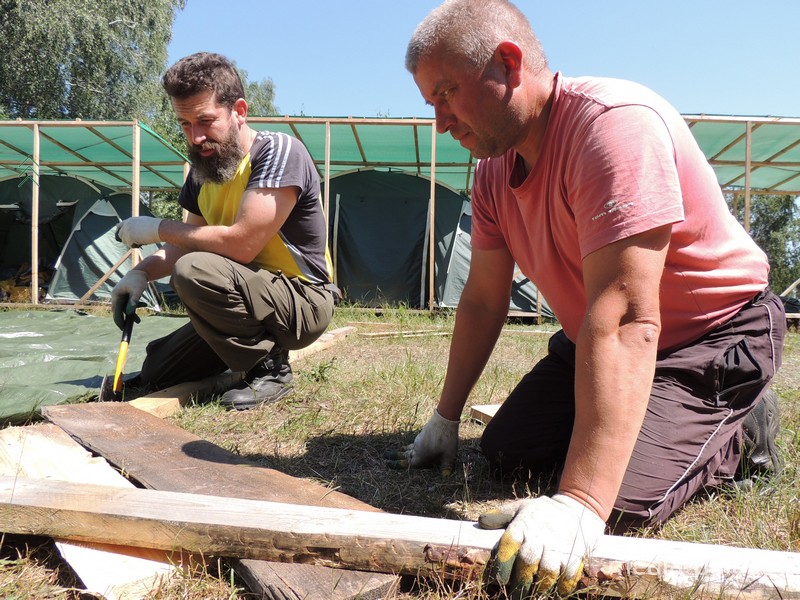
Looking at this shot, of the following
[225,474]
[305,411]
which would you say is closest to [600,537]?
[225,474]

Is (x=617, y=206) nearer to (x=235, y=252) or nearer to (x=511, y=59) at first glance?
(x=511, y=59)

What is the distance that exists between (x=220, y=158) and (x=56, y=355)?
181 centimetres

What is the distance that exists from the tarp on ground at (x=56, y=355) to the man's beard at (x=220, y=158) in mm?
1159

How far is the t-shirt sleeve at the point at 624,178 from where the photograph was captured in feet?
4.48

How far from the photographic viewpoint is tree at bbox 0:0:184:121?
1850 cm

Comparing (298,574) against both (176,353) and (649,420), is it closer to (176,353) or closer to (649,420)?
(649,420)

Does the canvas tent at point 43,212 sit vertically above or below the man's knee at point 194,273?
below

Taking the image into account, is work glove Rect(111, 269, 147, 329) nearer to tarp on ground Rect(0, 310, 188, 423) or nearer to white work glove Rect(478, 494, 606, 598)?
tarp on ground Rect(0, 310, 188, 423)

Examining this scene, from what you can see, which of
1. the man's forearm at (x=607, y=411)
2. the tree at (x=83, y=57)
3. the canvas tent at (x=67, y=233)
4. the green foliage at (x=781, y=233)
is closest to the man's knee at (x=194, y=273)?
the man's forearm at (x=607, y=411)

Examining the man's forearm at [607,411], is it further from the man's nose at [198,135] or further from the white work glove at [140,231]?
the white work glove at [140,231]

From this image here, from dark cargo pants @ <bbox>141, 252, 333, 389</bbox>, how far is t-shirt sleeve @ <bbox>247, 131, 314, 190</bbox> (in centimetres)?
41

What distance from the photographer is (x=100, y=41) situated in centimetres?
1975

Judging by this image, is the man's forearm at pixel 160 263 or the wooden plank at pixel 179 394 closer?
the wooden plank at pixel 179 394

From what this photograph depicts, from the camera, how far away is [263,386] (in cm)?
298
